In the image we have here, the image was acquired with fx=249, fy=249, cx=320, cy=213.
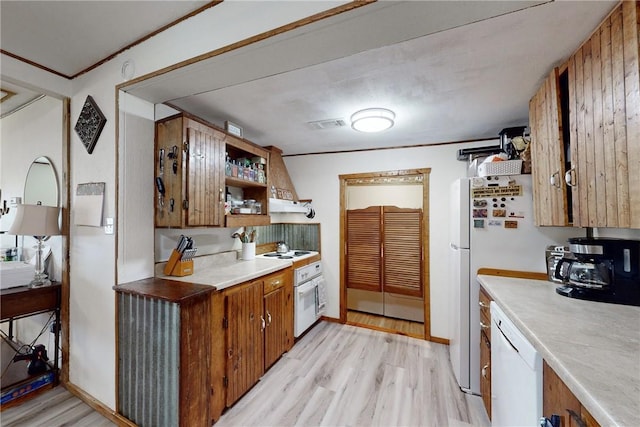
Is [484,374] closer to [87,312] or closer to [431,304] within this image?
[431,304]

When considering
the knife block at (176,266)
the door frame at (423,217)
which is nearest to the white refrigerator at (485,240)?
the door frame at (423,217)

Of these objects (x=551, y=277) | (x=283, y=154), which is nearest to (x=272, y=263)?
(x=283, y=154)

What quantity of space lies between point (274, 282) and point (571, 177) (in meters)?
2.17

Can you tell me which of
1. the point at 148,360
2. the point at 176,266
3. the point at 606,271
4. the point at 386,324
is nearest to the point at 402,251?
the point at 386,324

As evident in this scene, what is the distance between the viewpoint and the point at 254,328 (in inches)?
79.4

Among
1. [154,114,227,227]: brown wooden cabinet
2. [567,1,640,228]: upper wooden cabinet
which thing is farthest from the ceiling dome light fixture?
[154,114,227,227]: brown wooden cabinet

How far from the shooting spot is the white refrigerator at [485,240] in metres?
1.83

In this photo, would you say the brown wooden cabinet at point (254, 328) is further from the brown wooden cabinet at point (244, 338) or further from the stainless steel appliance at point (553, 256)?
the stainless steel appliance at point (553, 256)

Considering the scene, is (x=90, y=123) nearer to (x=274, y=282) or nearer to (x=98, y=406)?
(x=274, y=282)

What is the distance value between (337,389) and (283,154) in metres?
2.91

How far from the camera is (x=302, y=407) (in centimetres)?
182

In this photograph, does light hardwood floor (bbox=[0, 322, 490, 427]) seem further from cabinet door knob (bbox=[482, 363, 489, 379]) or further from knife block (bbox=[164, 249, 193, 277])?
knife block (bbox=[164, 249, 193, 277])

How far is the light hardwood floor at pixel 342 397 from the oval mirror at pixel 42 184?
1.50 metres

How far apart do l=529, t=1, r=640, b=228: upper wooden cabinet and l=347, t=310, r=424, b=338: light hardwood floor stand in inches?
85.6
